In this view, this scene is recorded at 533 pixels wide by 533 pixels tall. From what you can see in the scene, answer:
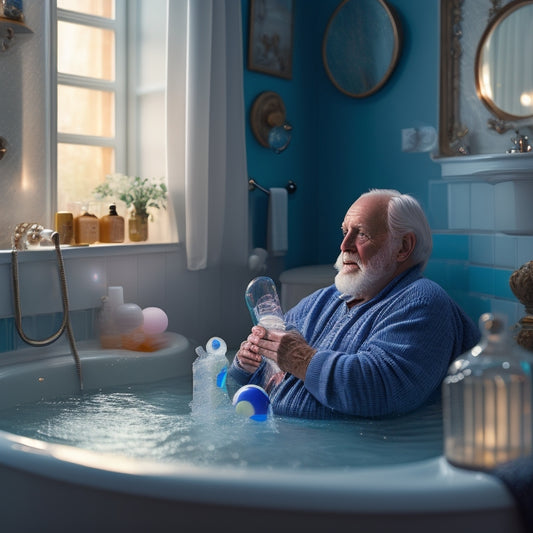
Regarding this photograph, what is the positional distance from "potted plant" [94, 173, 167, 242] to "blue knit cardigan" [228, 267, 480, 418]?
1.27 metres

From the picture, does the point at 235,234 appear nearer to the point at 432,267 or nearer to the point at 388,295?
the point at 432,267

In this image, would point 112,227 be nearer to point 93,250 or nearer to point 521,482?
point 93,250

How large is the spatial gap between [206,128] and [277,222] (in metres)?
0.64

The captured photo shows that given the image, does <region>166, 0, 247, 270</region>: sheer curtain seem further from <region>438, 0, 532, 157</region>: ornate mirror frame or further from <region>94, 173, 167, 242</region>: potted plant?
<region>438, 0, 532, 157</region>: ornate mirror frame

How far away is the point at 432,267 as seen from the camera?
345cm

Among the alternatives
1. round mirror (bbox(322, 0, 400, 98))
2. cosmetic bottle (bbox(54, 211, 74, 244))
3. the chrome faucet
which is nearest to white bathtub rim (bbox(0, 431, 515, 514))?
cosmetic bottle (bbox(54, 211, 74, 244))

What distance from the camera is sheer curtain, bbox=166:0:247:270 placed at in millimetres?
3164

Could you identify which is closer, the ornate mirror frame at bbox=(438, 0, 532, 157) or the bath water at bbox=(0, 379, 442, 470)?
the bath water at bbox=(0, 379, 442, 470)

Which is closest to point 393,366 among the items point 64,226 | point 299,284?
point 299,284

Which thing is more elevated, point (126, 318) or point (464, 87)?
point (464, 87)

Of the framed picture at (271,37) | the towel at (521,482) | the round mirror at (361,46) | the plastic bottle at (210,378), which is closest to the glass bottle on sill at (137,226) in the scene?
the framed picture at (271,37)

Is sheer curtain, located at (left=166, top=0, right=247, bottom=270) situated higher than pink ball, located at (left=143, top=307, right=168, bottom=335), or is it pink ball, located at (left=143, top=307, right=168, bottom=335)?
sheer curtain, located at (left=166, top=0, right=247, bottom=270)

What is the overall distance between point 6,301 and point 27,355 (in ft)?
0.68

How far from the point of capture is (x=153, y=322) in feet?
9.73
